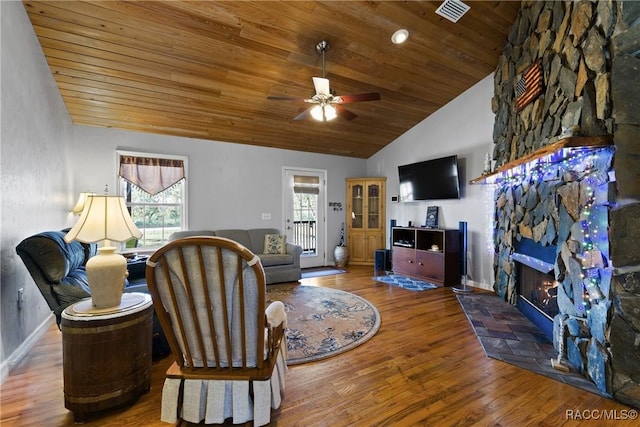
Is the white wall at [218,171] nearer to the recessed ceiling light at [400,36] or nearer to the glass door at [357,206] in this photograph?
the glass door at [357,206]

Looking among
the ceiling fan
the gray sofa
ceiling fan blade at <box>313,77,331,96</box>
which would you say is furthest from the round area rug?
ceiling fan blade at <box>313,77,331,96</box>

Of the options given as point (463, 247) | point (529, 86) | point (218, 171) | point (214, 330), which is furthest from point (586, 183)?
point (218, 171)

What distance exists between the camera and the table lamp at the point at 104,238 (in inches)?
71.8

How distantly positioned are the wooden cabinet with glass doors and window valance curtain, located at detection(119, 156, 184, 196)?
12.0 ft

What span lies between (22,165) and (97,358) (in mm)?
1958

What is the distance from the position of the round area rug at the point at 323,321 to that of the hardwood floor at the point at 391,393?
0.44 ft

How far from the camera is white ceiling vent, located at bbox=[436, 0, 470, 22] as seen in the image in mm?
3062

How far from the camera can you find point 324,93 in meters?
3.02

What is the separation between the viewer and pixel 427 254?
491 centimetres

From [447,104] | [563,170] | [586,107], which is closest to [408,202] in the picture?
[447,104]

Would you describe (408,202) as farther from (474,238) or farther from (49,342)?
(49,342)

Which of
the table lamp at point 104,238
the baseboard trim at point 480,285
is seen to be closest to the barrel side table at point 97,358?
the table lamp at point 104,238

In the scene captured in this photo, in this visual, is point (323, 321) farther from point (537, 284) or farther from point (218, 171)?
point (218, 171)

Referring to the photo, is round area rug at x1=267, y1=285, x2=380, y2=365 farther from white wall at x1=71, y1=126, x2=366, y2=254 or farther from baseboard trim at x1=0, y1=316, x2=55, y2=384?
baseboard trim at x1=0, y1=316, x2=55, y2=384
